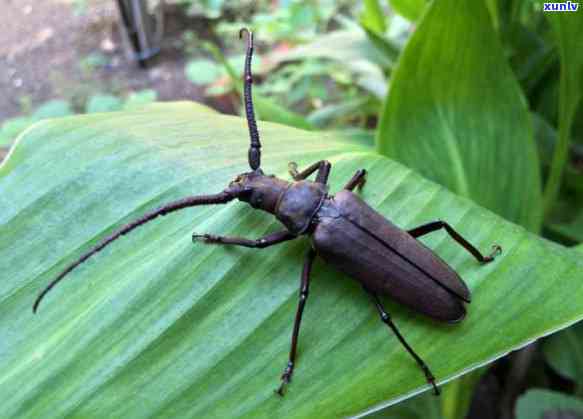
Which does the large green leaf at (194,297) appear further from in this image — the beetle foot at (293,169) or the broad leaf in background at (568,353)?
the broad leaf in background at (568,353)

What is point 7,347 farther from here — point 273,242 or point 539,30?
point 539,30

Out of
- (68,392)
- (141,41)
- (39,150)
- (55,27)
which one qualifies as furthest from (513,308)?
(55,27)

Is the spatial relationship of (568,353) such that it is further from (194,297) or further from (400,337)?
(194,297)

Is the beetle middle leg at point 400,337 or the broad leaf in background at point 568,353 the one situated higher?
the beetle middle leg at point 400,337

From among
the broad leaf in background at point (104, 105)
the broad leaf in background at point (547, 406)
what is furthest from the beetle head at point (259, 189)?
the broad leaf in background at point (104, 105)

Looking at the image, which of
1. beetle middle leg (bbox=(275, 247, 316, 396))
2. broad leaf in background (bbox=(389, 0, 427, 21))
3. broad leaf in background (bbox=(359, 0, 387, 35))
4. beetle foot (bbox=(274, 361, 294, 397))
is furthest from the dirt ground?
beetle foot (bbox=(274, 361, 294, 397))

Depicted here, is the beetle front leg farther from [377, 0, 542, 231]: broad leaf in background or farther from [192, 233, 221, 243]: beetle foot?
[377, 0, 542, 231]: broad leaf in background

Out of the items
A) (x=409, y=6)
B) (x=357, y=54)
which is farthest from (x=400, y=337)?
(x=357, y=54)
